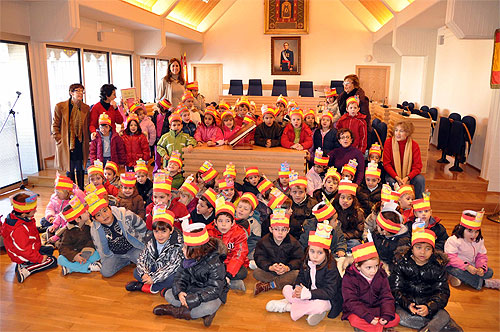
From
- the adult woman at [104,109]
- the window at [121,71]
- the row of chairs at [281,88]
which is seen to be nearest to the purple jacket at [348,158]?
the adult woman at [104,109]

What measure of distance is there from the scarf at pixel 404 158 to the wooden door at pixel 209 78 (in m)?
10.7

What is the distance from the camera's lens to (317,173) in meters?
4.98

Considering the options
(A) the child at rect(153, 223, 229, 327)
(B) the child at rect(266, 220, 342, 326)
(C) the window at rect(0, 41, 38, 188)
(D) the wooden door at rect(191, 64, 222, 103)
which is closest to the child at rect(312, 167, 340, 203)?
(B) the child at rect(266, 220, 342, 326)

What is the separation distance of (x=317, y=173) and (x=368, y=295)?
235 centimetres

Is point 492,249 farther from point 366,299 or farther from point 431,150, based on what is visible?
point 431,150

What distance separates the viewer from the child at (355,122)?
17.2ft

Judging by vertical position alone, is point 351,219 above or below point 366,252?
below

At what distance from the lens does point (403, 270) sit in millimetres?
2965

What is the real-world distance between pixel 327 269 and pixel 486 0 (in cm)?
477

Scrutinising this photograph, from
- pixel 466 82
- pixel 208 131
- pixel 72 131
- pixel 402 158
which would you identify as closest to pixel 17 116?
pixel 72 131

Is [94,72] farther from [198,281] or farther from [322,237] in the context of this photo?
[322,237]

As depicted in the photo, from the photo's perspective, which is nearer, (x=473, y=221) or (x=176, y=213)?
(x=473, y=221)

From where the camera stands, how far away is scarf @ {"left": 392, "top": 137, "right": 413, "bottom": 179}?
502 centimetres

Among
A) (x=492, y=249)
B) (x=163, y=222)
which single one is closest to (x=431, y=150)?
(x=492, y=249)
